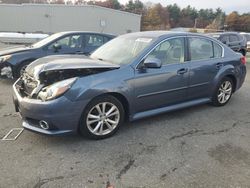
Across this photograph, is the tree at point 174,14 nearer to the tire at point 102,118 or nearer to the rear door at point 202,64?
the rear door at point 202,64

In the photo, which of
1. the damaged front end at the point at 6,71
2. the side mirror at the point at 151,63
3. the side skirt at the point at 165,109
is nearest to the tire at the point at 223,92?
the side skirt at the point at 165,109

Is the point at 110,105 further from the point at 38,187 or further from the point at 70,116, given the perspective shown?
the point at 38,187

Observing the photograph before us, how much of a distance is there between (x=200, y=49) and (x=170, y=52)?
828 millimetres

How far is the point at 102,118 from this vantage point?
4066 mm

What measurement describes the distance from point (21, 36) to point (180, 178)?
18868 mm

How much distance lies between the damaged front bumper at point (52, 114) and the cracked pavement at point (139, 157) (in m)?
0.27

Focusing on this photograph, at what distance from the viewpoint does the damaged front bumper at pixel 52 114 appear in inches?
142

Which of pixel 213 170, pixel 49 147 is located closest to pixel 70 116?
pixel 49 147

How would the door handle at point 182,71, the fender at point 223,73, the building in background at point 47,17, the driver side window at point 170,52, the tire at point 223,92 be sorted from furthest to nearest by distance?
the building in background at point 47,17, the tire at point 223,92, the fender at point 223,73, the door handle at point 182,71, the driver side window at point 170,52

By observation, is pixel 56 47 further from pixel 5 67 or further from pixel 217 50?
pixel 217 50

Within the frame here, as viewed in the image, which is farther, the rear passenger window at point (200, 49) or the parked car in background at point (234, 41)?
the parked car in background at point (234, 41)

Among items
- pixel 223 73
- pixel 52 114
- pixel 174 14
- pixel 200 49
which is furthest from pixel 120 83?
pixel 174 14

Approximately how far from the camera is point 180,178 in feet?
10.4

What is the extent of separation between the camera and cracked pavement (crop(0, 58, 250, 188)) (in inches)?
122
